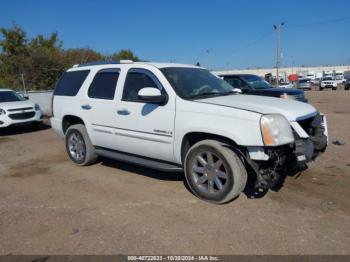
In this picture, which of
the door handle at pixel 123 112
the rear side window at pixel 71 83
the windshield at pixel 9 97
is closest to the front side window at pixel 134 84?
the door handle at pixel 123 112

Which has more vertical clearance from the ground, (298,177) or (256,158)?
(256,158)

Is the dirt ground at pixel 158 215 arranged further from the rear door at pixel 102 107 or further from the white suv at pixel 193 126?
the rear door at pixel 102 107

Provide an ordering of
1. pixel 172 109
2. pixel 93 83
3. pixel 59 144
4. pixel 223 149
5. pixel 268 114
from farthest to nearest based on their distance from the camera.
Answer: pixel 59 144
pixel 93 83
pixel 172 109
pixel 223 149
pixel 268 114

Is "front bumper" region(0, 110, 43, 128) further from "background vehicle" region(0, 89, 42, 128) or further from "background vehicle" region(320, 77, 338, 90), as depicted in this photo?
"background vehicle" region(320, 77, 338, 90)

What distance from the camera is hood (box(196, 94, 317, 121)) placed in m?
4.30

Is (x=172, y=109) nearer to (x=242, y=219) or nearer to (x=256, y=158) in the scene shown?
(x=256, y=158)

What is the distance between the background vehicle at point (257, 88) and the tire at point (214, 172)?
7.02 m

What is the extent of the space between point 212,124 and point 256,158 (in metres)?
0.69

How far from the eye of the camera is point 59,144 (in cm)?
927

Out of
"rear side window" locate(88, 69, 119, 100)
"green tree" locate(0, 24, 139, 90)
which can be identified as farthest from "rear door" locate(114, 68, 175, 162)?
"green tree" locate(0, 24, 139, 90)

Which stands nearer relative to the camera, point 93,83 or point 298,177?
point 298,177

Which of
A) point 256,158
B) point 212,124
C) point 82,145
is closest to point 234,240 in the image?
point 256,158

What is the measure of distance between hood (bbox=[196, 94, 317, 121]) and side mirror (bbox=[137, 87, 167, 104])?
1.82 ft

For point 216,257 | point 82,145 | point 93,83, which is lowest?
point 216,257
